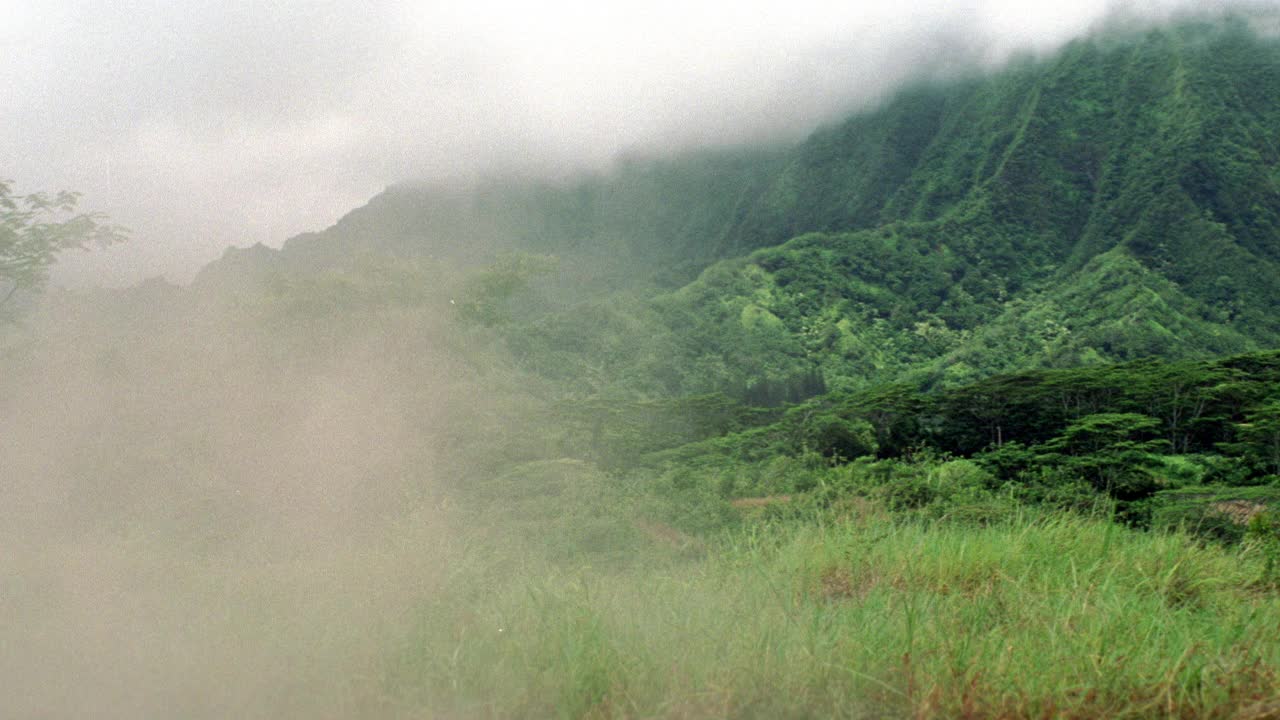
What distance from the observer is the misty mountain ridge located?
26.5 meters

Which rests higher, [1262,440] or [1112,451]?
[1112,451]

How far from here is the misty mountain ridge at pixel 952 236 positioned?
87.0 feet

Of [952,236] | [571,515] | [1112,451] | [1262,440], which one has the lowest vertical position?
[1262,440]

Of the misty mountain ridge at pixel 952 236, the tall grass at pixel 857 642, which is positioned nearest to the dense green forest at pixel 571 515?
the tall grass at pixel 857 642

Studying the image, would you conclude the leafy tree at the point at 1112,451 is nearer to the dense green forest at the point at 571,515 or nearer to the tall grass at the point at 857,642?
the dense green forest at the point at 571,515

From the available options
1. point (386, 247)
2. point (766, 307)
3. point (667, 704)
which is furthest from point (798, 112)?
point (667, 704)

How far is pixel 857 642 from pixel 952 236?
42017mm

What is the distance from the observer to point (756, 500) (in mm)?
6621

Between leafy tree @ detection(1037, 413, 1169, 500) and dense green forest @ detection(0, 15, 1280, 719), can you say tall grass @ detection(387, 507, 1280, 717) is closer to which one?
dense green forest @ detection(0, 15, 1280, 719)

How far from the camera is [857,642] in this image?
8.23 ft

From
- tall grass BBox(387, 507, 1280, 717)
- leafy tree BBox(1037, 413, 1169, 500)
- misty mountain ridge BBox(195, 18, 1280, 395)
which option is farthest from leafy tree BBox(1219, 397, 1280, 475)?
misty mountain ridge BBox(195, 18, 1280, 395)

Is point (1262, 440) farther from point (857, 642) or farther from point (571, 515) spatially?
point (857, 642)

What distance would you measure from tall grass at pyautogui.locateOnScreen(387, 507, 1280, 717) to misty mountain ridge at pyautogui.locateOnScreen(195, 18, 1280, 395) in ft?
24.2

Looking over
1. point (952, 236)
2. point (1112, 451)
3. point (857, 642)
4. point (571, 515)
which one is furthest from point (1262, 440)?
point (952, 236)
